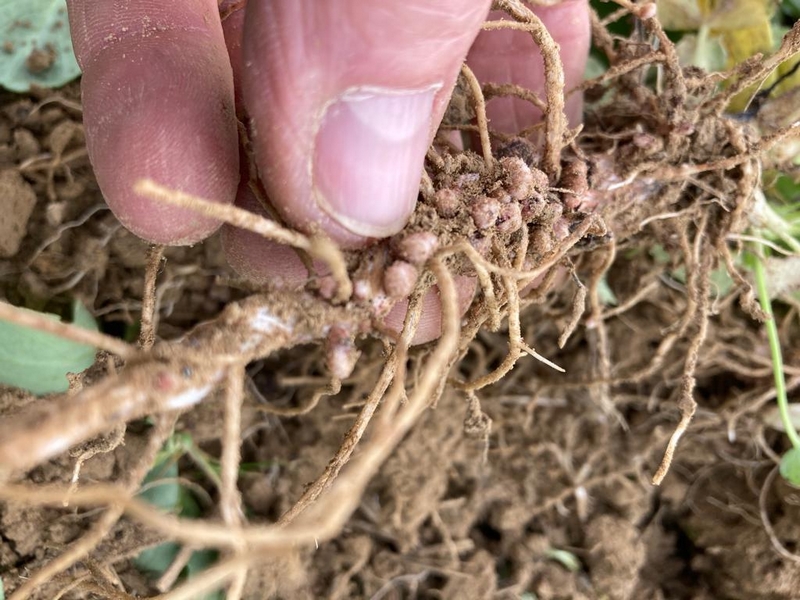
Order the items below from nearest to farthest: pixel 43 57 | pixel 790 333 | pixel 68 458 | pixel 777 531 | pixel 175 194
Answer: pixel 175 194 < pixel 68 458 < pixel 43 57 < pixel 777 531 < pixel 790 333

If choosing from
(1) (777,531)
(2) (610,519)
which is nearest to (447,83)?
(2) (610,519)

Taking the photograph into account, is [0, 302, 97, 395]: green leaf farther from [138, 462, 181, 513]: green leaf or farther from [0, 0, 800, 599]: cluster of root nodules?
[138, 462, 181, 513]: green leaf

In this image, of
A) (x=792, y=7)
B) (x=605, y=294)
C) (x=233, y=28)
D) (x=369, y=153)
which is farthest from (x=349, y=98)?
(x=792, y=7)

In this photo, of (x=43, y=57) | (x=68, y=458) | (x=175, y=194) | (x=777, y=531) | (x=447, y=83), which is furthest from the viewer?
(x=777, y=531)

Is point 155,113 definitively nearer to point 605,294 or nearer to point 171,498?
point 171,498

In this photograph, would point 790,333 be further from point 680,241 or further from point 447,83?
point 447,83

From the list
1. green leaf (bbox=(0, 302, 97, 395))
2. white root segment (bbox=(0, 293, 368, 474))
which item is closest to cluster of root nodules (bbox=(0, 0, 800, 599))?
white root segment (bbox=(0, 293, 368, 474))
